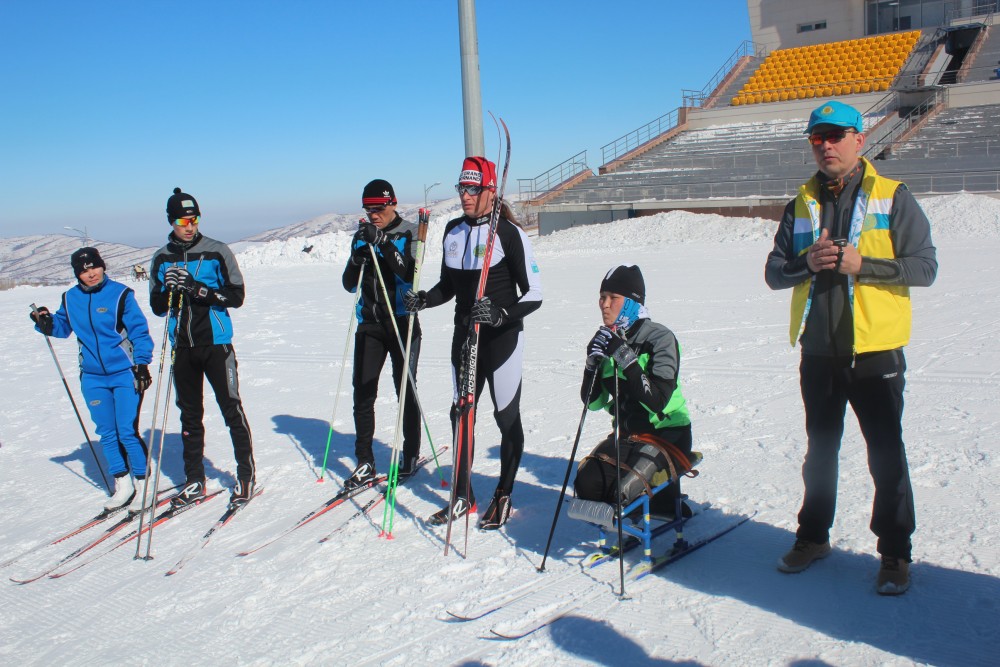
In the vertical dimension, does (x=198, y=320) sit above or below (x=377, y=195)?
below

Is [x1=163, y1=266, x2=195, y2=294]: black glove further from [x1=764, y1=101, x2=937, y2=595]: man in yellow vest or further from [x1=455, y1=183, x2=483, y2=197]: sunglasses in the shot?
[x1=764, y1=101, x2=937, y2=595]: man in yellow vest

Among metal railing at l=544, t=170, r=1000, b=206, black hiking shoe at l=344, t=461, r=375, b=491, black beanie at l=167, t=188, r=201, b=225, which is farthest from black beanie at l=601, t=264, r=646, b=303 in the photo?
metal railing at l=544, t=170, r=1000, b=206

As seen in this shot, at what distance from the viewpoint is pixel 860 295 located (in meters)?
3.09

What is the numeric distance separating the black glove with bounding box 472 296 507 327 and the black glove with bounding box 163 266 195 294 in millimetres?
1842

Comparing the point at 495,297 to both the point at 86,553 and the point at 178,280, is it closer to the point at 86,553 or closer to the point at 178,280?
the point at 178,280

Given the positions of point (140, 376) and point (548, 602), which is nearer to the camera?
point (548, 602)

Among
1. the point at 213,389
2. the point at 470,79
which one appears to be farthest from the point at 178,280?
the point at 470,79

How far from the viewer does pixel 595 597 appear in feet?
10.8

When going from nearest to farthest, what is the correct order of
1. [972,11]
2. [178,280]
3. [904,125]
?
1. [178,280]
2. [904,125]
3. [972,11]

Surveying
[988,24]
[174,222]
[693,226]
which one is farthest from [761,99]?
[174,222]

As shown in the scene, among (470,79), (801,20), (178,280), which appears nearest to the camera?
(178,280)

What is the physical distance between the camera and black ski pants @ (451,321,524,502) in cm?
421

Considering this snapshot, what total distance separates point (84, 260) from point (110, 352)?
23.8 inches

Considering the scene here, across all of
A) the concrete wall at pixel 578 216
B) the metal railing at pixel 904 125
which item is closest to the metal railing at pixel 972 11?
the metal railing at pixel 904 125
